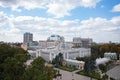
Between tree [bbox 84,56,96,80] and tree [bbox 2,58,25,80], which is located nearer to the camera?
tree [bbox 2,58,25,80]

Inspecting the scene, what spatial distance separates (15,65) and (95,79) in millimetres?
10033

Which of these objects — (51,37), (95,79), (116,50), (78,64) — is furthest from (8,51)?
(51,37)

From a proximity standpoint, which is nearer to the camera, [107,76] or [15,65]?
[15,65]

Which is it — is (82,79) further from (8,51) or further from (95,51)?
(95,51)

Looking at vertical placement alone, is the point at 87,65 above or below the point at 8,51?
below

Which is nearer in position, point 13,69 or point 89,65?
point 13,69

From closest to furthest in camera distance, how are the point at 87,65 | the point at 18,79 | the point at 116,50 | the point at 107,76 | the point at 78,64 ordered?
the point at 18,79 → the point at 107,76 → the point at 87,65 → the point at 78,64 → the point at 116,50

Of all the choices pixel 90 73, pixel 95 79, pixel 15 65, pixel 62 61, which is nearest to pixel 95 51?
pixel 62 61

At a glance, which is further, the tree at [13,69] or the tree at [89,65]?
the tree at [89,65]

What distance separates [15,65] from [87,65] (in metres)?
11.5

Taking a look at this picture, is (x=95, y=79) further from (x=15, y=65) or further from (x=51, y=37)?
(x=51, y=37)

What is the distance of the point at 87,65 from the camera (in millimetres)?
23547

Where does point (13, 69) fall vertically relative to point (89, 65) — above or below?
above

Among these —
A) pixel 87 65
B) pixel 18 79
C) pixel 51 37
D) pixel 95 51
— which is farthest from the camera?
pixel 51 37
